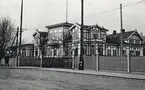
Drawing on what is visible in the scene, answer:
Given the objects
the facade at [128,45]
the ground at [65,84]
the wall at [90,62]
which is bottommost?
the ground at [65,84]

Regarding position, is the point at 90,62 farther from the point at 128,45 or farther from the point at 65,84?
the point at 128,45

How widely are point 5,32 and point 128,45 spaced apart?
30.7 meters

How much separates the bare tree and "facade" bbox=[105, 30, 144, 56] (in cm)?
2311

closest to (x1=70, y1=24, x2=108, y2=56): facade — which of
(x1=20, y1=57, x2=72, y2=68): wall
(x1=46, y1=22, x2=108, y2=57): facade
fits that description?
(x1=46, y1=22, x2=108, y2=57): facade

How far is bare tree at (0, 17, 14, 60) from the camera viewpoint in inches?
1944

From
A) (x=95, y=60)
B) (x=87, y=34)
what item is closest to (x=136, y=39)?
(x=87, y=34)

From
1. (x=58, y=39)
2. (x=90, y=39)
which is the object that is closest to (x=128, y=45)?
(x=90, y=39)

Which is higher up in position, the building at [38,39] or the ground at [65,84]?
the building at [38,39]

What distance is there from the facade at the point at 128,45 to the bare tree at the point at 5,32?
23.1 meters

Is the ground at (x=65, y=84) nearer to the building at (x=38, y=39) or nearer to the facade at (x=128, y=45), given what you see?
the building at (x=38, y=39)

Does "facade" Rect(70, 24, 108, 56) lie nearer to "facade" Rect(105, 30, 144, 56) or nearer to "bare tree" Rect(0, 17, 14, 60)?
"facade" Rect(105, 30, 144, 56)

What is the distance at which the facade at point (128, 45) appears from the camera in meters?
59.3

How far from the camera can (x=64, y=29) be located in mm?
60344

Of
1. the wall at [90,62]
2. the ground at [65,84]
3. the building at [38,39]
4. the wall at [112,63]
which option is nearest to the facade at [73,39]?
the building at [38,39]
